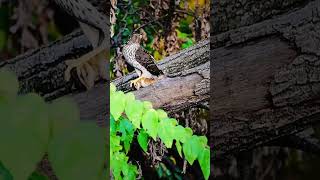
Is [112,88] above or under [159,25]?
under

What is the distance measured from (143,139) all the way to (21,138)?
375mm

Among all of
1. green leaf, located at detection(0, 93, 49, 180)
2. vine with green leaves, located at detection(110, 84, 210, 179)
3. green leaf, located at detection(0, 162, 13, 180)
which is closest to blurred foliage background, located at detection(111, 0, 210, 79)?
vine with green leaves, located at detection(110, 84, 210, 179)

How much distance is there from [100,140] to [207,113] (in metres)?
0.35

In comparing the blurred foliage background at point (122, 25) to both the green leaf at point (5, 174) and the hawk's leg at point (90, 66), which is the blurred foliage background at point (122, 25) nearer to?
the hawk's leg at point (90, 66)

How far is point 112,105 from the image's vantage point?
6.31ft

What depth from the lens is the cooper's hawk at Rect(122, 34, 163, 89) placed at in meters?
1.93

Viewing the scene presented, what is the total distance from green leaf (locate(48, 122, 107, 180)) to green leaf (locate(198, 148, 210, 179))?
31 cm

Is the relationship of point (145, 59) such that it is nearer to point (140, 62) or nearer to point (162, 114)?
point (140, 62)

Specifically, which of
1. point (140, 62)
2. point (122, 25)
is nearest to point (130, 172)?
point (140, 62)

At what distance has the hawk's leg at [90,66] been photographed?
192 centimetres

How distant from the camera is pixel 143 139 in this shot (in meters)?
1.96

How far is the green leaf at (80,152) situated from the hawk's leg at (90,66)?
137 millimetres

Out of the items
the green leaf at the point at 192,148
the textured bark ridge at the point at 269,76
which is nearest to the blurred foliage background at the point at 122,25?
the textured bark ridge at the point at 269,76

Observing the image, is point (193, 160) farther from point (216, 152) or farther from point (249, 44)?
point (249, 44)
